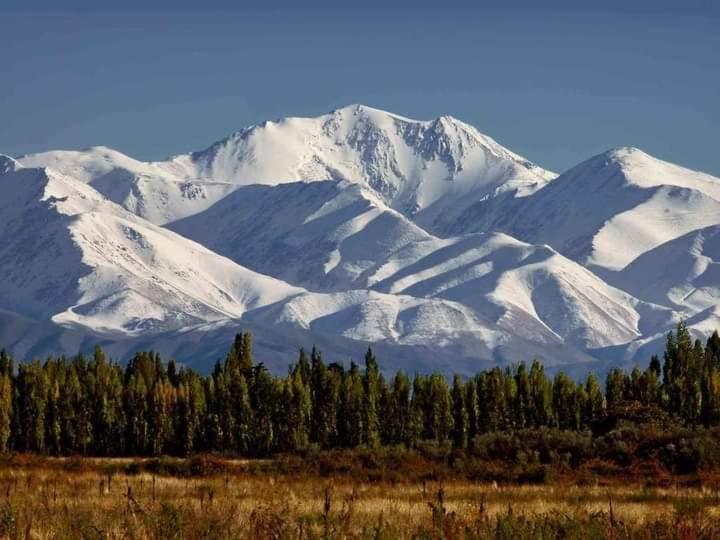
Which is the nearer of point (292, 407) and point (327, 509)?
point (327, 509)

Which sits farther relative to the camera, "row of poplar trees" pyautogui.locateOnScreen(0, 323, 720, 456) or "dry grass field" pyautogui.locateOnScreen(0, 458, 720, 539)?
"row of poplar trees" pyautogui.locateOnScreen(0, 323, 720, 456)

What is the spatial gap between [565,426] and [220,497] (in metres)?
102

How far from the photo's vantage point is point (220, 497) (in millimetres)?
53500

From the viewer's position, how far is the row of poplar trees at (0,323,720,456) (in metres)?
145

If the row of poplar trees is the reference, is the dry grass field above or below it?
below

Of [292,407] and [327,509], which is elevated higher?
[292,407]

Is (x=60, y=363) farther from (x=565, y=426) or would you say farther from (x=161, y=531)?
(x=161, y=531)

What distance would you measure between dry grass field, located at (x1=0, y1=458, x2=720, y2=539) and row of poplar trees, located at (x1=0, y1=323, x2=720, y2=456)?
6988 centimetres

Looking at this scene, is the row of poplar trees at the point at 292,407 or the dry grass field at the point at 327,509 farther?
A: the row of poplar trees at the point at 292,407

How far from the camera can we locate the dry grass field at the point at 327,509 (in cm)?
3788

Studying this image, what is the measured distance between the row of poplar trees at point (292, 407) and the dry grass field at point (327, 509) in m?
69.9

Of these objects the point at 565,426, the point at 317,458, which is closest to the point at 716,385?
the point at 565,426

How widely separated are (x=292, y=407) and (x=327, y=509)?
371ft

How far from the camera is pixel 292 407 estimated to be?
148125 millimetres
